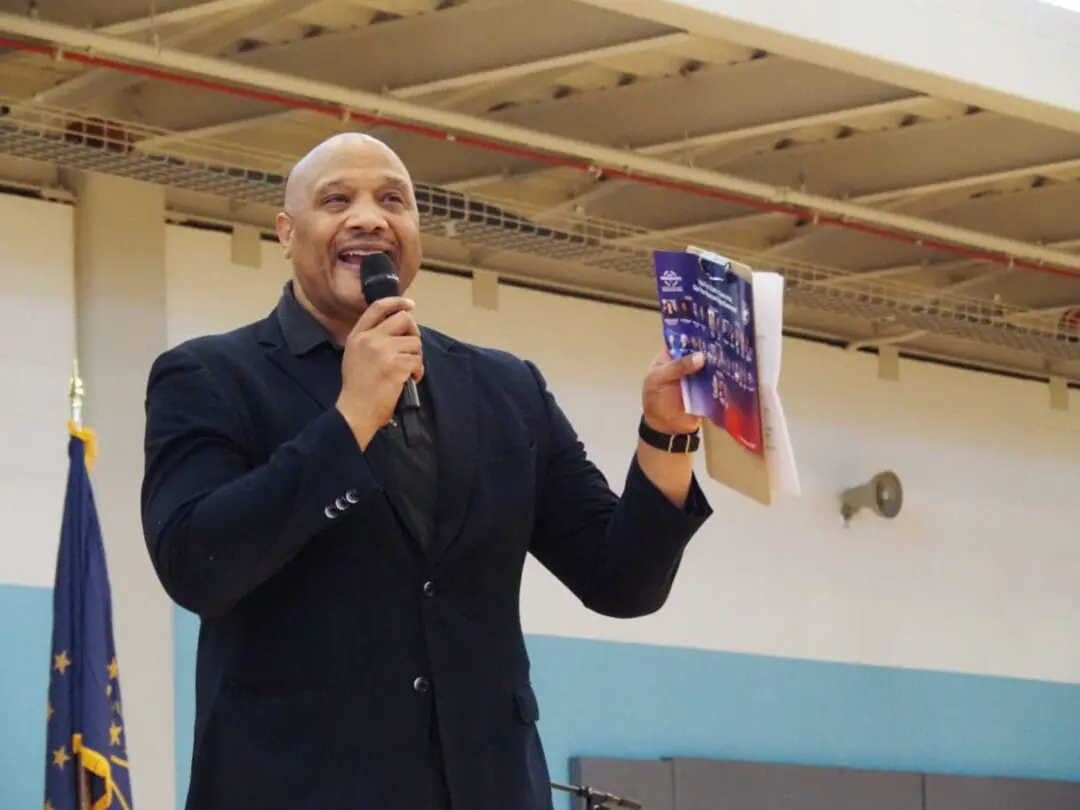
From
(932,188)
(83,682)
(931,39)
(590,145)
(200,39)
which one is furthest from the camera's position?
(932,188)

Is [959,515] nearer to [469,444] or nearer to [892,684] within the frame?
[892,684]

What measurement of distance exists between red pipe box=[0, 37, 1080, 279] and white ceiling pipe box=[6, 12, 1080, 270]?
4cm

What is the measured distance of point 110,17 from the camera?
19.9ft

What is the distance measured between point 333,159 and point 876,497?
22.0ft

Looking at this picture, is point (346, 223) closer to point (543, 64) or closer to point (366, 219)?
point (366, 219)

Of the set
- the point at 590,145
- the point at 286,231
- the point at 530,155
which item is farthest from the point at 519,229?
the point at 286,231

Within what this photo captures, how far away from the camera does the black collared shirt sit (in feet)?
6.70

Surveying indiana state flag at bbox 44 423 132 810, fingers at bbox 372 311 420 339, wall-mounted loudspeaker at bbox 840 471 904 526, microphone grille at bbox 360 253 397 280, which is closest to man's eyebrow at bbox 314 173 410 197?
microphone grille at bbox 360 253 397 280

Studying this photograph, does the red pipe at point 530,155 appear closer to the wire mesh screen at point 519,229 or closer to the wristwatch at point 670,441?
the wire mesh screen at point 519,229

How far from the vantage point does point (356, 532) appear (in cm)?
200

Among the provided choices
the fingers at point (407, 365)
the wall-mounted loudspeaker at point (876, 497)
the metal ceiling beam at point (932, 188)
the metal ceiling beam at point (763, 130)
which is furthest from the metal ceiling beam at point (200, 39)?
the fingers at point (407, 365)

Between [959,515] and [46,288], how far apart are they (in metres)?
4.75

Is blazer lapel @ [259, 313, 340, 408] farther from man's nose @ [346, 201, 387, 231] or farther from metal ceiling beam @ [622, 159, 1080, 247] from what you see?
metal ceiling beam @ [622, 159, 1080, 247]

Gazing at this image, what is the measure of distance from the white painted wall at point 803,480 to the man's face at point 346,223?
4194 millimetres
